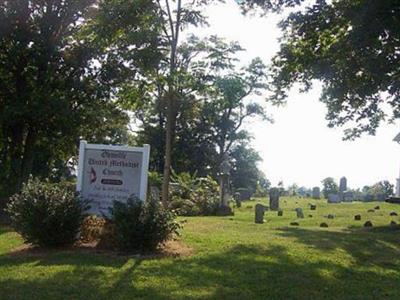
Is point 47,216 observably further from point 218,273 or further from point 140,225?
point 218,273

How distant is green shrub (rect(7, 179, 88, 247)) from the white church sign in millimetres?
841

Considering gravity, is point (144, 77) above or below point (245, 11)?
below

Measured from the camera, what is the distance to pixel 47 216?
10102 mm

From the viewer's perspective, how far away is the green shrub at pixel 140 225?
31.9 ft

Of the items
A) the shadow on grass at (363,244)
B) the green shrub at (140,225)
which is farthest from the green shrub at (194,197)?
the green shrub at (140,225)

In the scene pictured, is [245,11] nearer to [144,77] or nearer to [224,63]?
[224,63]

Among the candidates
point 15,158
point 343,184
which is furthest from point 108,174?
point 343,184

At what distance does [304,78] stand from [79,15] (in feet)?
28.4

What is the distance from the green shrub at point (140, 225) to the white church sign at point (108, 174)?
54.8 inches

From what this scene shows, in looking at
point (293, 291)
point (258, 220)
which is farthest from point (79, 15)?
point (293, 291)

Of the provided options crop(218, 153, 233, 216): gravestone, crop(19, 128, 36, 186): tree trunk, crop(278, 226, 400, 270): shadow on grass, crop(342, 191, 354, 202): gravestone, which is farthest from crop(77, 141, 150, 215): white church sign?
crop(342, 191, 354, 202): gravestone

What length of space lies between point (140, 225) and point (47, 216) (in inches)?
69.6

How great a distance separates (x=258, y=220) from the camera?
18.5 metres

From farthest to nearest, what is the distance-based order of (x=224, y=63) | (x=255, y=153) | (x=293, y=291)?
(x=255, y=153)
(x=224, y=63)
(x=293, y=291)
